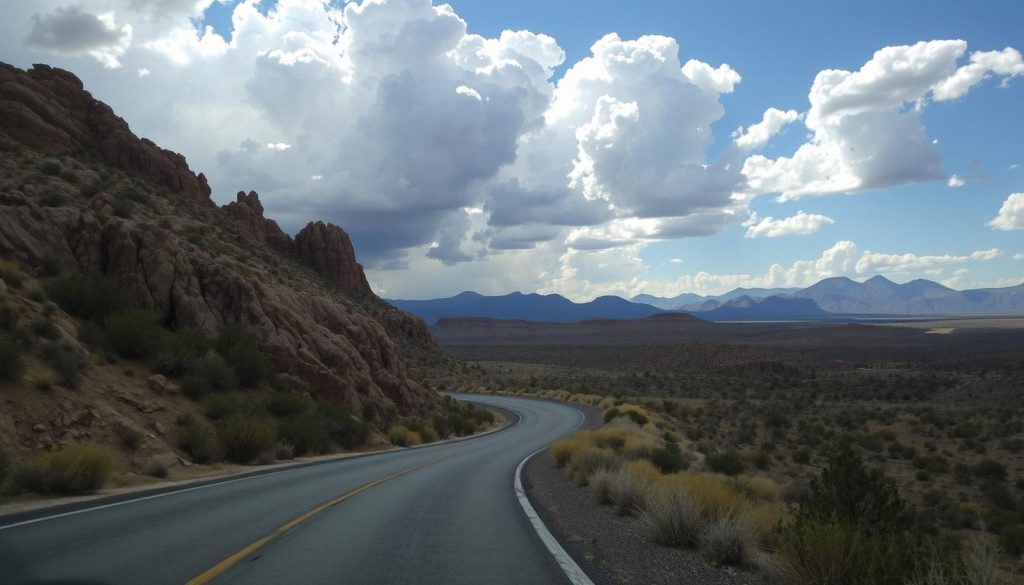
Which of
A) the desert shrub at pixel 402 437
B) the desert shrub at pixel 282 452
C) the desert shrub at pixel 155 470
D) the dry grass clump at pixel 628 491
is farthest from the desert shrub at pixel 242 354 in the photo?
the dry grass clump at pixel 628 491

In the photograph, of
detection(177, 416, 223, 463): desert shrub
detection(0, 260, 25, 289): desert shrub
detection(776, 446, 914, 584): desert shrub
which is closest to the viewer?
detection(776, 446, 914, 584): desert shrub

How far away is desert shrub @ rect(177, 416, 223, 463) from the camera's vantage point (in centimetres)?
1698

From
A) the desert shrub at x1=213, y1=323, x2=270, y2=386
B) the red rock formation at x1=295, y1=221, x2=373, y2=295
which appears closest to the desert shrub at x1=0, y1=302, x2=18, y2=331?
the desert shrub at x1=213, y1=323, x2=270, y2=386

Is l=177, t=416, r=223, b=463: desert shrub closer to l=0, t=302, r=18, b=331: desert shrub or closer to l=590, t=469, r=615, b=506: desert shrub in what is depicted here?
l=0, t=302, r=18, b=331: desert shrub

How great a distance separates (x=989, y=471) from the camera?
2275cm

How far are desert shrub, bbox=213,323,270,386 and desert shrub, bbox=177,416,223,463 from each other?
5.03m

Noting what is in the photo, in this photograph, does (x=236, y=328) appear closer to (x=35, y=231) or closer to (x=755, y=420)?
(x=35, y=231)

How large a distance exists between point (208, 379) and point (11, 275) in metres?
6.18

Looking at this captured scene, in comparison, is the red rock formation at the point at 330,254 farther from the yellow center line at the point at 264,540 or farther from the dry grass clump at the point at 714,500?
the dry grass clump at the point at 714,500

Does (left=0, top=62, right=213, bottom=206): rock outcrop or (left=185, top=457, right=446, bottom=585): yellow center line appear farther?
(left=0, top=62, right=213, bottom=206): rock outcrop

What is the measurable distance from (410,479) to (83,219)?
1782cm

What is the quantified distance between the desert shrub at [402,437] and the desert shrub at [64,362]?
13.3m

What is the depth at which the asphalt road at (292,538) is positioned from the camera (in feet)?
22.5

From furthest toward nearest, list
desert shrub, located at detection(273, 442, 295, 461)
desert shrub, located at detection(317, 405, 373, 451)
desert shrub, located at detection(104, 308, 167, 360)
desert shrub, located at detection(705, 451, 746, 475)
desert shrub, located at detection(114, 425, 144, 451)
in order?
1. desert shrub, located at detection(317, 405, 373, 451)
2. desert shrub, located at detection(705, 451, 746, 475)
3. desert shrub, located at detection(104, 308, 167, 360)
4. desert shrub, located at detection(273, 442, 295, 461)
5. desert shrub, located at detection(114, 425, 144, 451)
